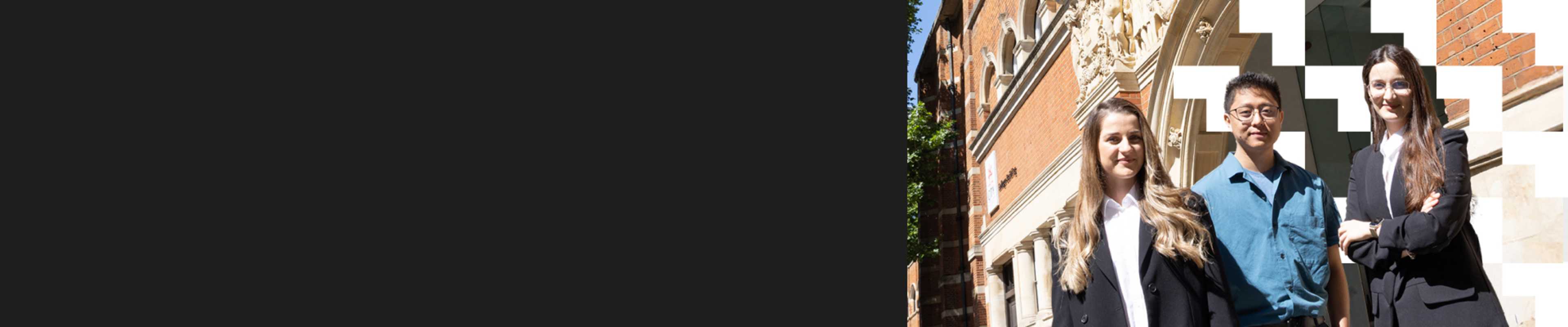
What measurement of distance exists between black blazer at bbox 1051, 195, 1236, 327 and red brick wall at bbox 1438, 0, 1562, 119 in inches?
151

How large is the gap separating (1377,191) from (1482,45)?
3.63 m

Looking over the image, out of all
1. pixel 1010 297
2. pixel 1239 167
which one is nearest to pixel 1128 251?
pixel 1239 167

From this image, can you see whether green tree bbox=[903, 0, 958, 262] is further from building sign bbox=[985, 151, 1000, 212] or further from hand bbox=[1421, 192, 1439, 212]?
hand bbox=[1421, 192, 1439, 212]

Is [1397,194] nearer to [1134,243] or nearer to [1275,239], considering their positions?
[1275,239]

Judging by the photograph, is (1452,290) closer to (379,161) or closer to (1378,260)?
(1378,260)

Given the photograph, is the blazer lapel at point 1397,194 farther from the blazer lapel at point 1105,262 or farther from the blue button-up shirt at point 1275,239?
the blazer lapel at point 1105,262

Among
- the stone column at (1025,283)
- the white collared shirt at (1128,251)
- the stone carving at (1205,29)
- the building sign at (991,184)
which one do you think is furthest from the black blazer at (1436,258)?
the building sign at (991,184)

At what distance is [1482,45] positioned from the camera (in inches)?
249

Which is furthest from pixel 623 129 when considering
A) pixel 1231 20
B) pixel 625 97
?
pixel 1231 20

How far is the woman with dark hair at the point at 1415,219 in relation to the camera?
3092 mm

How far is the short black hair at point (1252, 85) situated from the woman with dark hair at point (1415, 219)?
1.21ft

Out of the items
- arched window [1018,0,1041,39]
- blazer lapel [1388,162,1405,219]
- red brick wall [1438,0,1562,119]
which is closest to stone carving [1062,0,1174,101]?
red brick wall [1438,0,1562,119]

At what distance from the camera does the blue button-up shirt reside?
293 cm

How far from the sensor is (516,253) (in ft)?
4.07
